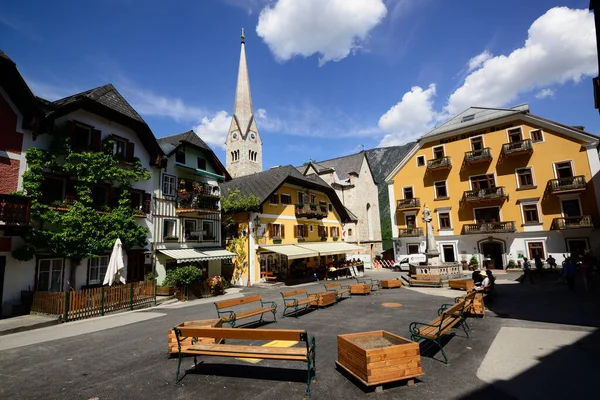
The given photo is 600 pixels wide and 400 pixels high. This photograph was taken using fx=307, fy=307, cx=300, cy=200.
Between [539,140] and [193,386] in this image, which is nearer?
[193,386]

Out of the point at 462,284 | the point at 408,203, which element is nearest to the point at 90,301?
the point at 462,284

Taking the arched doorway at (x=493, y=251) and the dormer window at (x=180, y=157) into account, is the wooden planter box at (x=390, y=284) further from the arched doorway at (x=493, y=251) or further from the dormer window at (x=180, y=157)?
the arched doorway at (x=493, y=251)

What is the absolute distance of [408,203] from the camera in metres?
35.6

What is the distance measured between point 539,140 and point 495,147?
3.61m

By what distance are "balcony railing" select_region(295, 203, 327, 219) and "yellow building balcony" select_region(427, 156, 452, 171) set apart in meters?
13.7

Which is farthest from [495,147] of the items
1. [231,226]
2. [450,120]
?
[231,226]

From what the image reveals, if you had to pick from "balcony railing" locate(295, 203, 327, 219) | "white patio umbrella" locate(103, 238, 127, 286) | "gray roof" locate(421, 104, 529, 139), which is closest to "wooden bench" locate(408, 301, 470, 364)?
"white patio umbrella" locate(103, 238, 127, 286)

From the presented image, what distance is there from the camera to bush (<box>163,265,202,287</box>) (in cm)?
1764

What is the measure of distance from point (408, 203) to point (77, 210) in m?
31.2

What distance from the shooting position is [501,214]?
100 ft

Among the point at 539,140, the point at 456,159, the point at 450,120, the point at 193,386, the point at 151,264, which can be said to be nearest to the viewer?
the point at 193,386

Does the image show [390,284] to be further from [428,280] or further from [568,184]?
[568,184]

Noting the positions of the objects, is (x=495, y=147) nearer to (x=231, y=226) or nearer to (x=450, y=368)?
(x=231, y=226)

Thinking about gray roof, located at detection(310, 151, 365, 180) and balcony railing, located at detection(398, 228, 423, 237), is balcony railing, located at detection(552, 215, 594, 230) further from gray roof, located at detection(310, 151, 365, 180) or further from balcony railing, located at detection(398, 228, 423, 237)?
gray roof, located at detection(310, 151, 365, 180)
